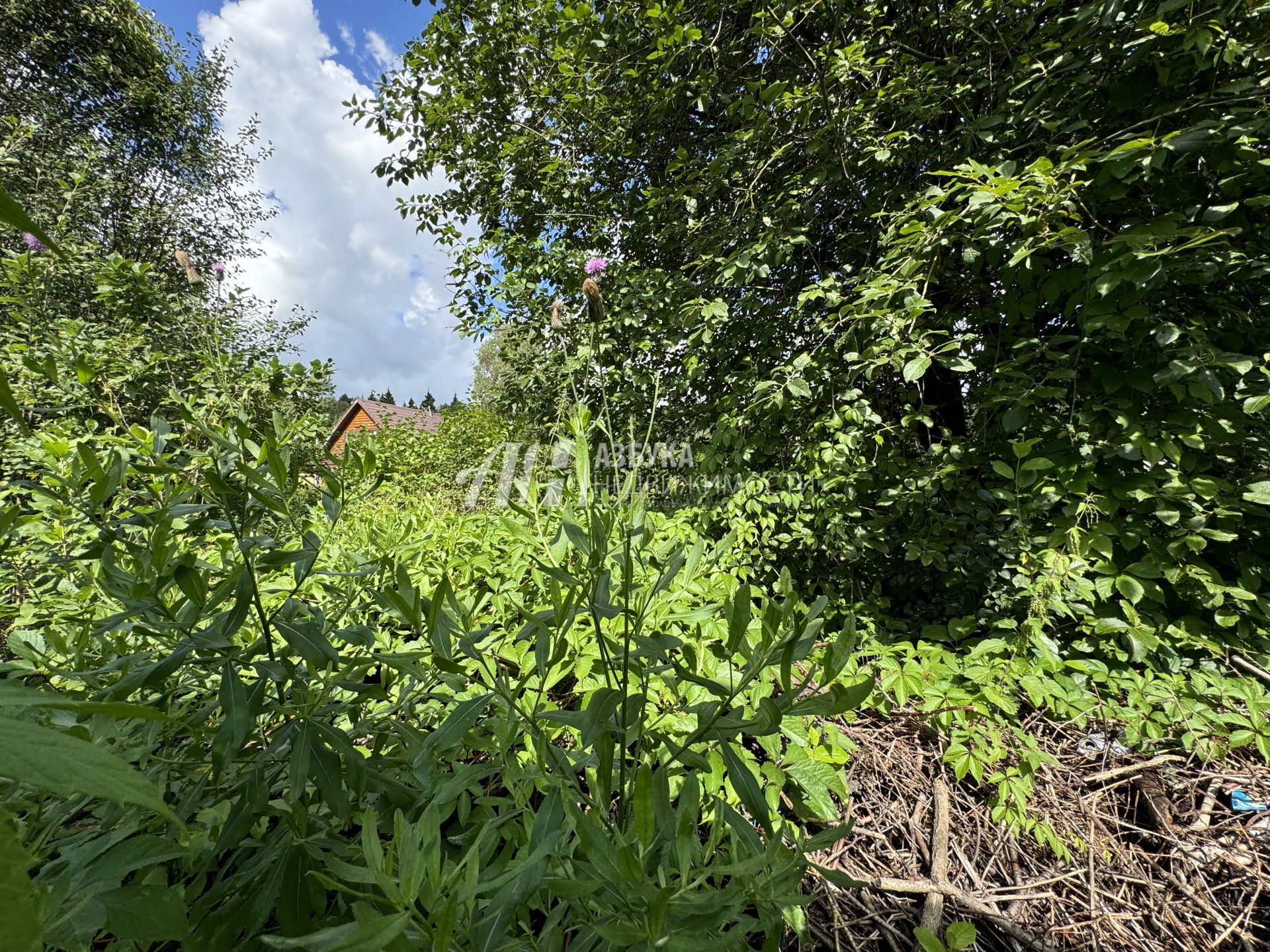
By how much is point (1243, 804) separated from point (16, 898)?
7.09 feet

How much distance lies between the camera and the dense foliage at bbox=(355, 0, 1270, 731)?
150 centimetres

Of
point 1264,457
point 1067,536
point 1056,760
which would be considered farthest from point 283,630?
point 1264,457

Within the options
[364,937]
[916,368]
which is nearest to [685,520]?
[916,368]

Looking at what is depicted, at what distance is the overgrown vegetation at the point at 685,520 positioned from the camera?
→ 1.99 ft

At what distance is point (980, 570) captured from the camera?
1881 mm

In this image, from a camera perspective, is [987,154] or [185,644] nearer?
[185,644]

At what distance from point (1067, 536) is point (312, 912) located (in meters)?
1.96

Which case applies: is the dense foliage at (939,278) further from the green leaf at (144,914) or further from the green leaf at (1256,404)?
the green leaf at (144,914)

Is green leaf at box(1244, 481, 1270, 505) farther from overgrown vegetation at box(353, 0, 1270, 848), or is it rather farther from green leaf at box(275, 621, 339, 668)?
green leaf at box(275, 621, 339, 668)

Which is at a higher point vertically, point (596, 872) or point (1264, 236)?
point (1264, 236)

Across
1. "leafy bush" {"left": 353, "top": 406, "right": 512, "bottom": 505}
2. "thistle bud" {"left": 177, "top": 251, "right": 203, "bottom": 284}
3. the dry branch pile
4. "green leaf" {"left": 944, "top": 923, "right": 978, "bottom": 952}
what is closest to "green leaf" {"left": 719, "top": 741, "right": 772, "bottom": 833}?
"green leaf" {"left": 944, "top": 923, "right": 978, "bottom": 952}

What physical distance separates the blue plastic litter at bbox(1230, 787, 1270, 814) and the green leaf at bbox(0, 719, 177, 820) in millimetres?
2114

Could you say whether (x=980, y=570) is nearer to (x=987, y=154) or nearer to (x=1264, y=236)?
(x=1264, y=236)

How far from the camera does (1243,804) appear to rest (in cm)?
128
